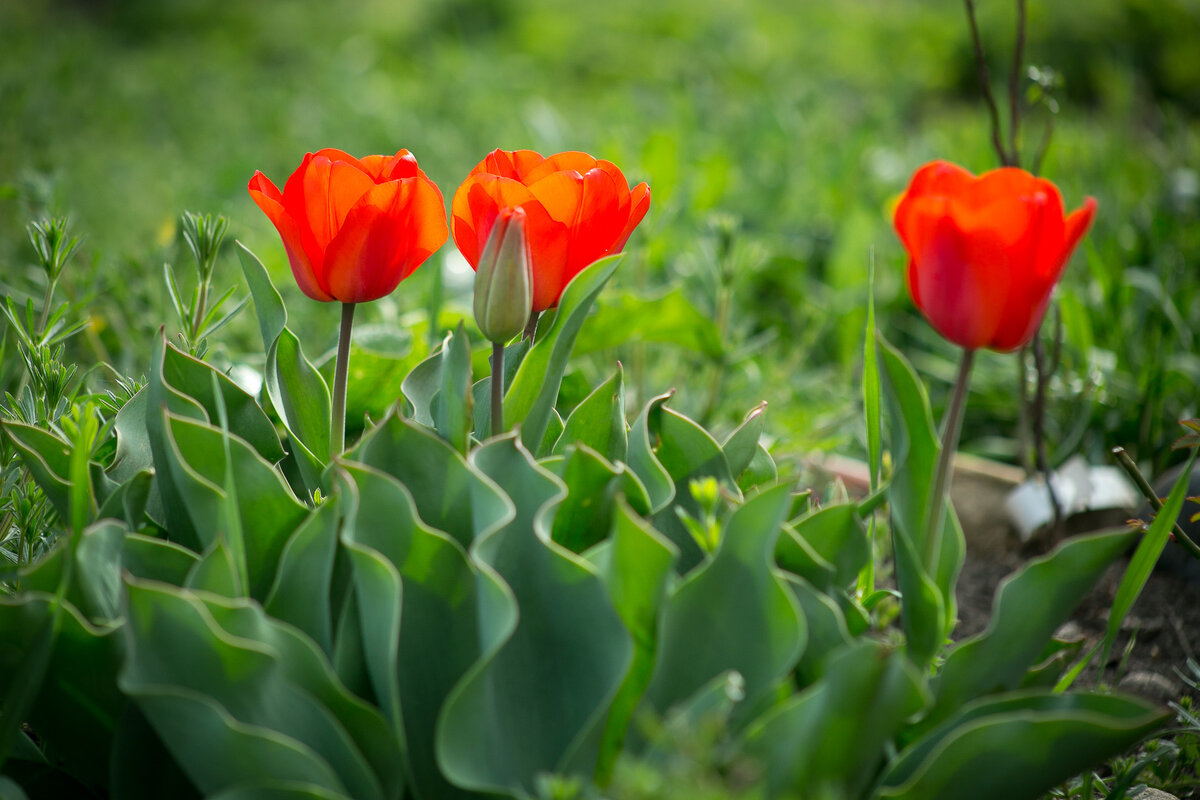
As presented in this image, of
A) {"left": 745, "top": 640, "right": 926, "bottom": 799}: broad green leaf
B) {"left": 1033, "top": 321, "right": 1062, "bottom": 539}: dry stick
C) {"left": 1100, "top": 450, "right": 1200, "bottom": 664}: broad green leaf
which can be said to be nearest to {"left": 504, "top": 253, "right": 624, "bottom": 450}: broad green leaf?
{"left": 745, "top": 640, "right": 926, "bottom": 799}: broad green leaf

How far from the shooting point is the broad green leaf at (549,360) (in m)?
0.75

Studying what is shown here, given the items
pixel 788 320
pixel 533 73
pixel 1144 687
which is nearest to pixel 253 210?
pixel 788 320

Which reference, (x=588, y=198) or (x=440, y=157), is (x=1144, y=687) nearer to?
(x=588, y=198)

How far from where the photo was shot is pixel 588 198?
2.48 ft

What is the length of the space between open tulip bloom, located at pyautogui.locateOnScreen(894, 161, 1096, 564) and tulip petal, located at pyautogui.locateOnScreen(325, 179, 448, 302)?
14.1 inches

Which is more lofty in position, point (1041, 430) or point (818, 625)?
point (818, 625)

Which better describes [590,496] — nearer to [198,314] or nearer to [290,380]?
[290,380]

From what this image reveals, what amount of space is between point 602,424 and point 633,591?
0.24 m

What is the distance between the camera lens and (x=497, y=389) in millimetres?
795

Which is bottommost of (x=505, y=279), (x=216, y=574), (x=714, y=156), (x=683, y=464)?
(x=714, y=156)

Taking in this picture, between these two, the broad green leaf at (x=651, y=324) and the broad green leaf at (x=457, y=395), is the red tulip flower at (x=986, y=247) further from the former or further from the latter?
the broad green leaf at (x=651, y=324)

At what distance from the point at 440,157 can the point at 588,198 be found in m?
1.95

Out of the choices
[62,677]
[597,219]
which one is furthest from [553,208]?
[62,677]

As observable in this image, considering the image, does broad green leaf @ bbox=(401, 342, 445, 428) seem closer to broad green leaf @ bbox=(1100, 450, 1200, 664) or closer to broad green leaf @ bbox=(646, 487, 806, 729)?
broad green leaf @ bbox=(646, 487, 806, 729)
